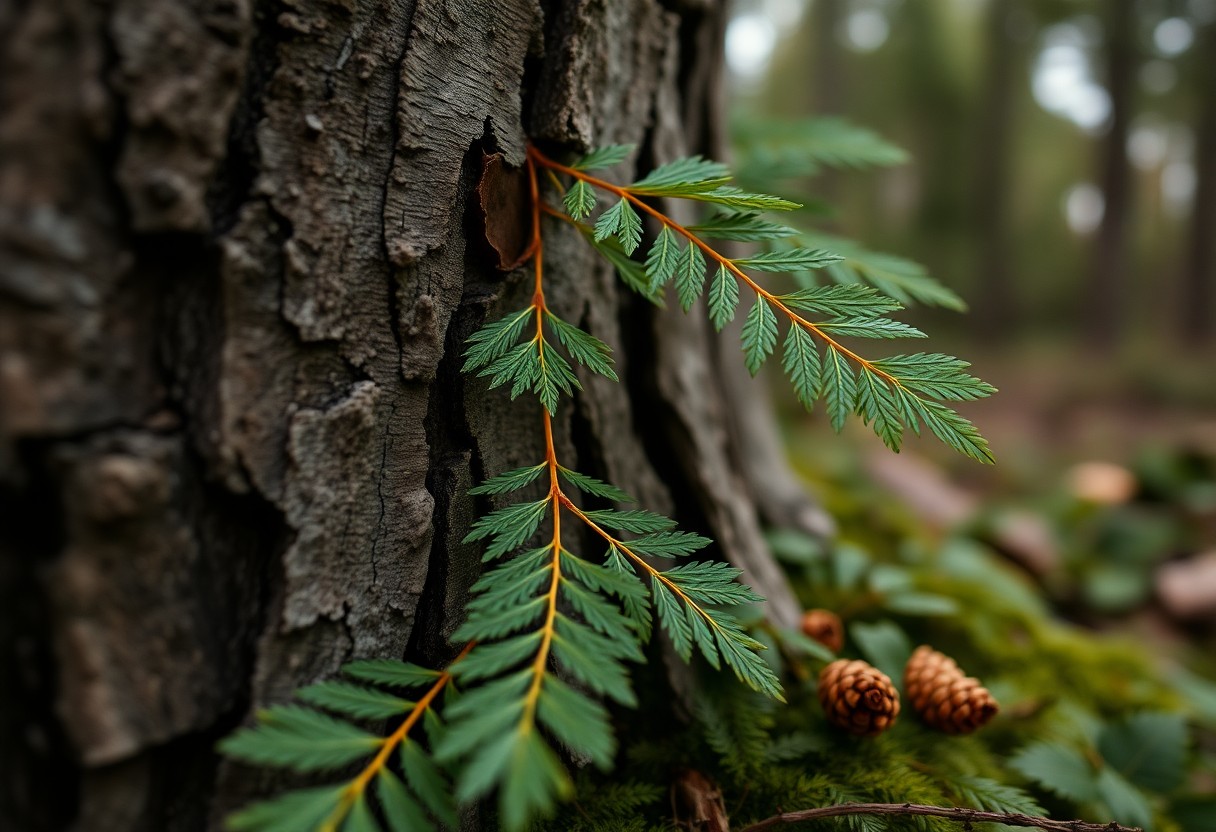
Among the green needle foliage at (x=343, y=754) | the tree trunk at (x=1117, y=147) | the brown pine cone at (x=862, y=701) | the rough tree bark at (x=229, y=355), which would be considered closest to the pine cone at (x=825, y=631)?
the brown pine cone at (x=862, y=701)

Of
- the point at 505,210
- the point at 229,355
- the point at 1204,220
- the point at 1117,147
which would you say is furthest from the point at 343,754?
the point at 1204,220

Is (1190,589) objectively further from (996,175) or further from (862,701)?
(996,175)

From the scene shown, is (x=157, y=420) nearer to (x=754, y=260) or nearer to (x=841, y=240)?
(x=754, y=260)

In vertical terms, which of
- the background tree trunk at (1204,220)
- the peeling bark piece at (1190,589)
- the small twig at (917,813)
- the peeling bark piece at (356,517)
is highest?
the background tree trunk at (1204,220)

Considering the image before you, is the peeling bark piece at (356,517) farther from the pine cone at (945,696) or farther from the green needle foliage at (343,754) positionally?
the pine cone at (945,696)

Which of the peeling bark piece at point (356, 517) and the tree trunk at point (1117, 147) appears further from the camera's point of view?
the tree trunk at point (1117, 147)
